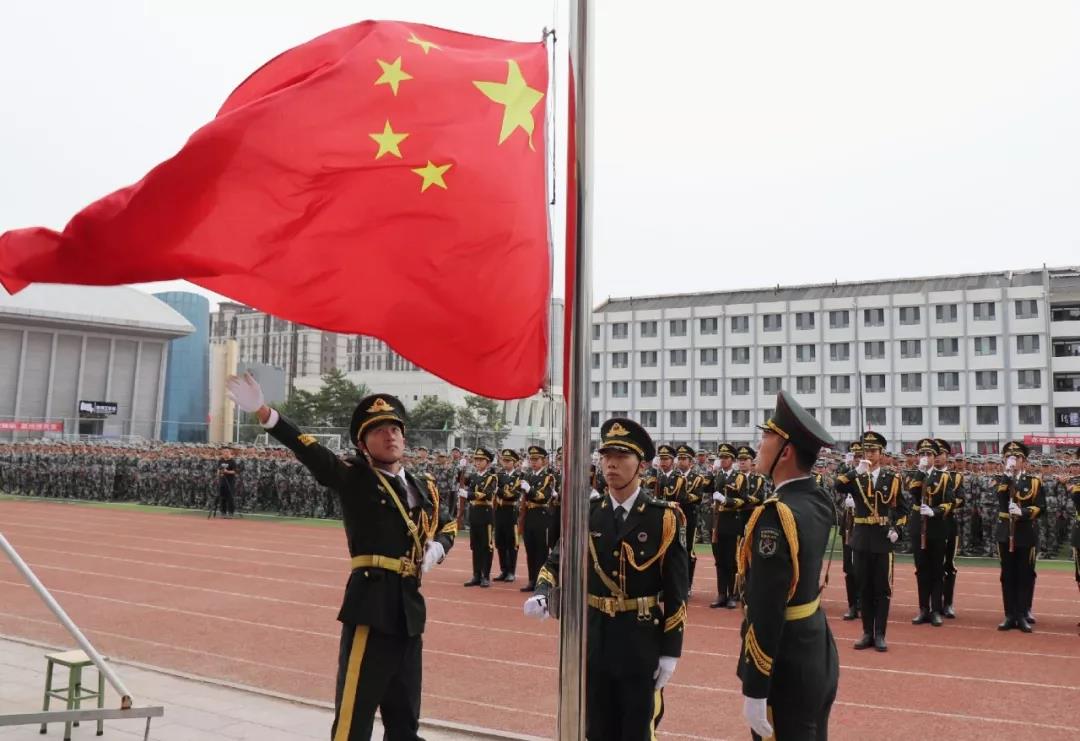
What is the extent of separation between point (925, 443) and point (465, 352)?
9.50 metres

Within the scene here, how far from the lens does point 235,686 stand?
281 inches

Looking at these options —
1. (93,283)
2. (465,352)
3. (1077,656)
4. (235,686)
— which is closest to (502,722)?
(235,686)

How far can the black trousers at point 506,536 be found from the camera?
46.6ft

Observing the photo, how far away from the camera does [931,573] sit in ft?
34.9

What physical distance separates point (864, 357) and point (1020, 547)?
160 feet

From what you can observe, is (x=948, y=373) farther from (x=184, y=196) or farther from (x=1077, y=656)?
(x=184, y=196)

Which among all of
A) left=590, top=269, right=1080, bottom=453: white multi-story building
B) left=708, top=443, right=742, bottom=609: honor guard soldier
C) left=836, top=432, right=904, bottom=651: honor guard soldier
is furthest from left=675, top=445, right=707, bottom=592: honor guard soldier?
left=590, top=269, right=1080, bottom=453: white multi-story building

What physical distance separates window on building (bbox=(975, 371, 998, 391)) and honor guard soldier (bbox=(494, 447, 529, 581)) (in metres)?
46.9

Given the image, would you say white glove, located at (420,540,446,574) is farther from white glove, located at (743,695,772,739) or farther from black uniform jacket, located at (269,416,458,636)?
white glove, located at (743,695,772,739)

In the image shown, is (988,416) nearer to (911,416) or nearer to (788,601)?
(911,416)

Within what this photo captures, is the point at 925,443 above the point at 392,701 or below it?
above

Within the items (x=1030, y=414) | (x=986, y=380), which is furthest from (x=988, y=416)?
(x=1030, y=414)

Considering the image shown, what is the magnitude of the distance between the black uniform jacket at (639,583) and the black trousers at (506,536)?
389 inches

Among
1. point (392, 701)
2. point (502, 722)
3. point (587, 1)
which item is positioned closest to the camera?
point (587, 1)
